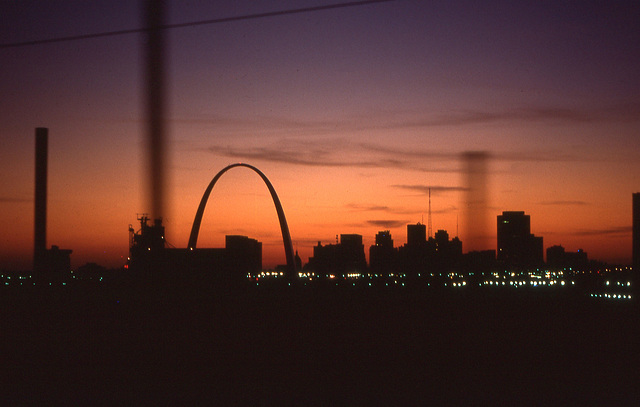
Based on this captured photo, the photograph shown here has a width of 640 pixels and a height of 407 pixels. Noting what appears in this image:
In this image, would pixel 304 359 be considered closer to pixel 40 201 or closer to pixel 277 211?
pixel 40 201

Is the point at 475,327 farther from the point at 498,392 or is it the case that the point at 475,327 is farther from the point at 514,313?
the point at 498,392

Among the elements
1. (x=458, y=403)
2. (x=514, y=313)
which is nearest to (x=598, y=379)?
(x=458, y=403)

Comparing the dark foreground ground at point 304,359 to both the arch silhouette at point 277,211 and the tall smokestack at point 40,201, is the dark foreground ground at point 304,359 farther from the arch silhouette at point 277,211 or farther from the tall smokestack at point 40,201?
the arch silhouette at point 277,211

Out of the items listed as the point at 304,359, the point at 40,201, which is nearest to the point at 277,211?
the point at 304,359

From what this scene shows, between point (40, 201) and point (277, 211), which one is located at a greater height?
point (277, 211)

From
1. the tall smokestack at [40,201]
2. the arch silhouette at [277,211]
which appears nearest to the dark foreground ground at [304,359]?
the tall smokestack at [40,201]

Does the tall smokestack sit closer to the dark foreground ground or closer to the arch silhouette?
the dark foreground ground

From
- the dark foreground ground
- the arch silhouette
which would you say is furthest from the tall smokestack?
the arch silhouette
